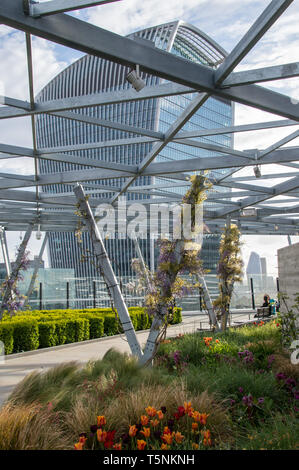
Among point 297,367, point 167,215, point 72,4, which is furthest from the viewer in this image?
point 167,215

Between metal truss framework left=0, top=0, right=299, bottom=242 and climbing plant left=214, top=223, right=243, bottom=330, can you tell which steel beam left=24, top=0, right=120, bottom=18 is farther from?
climbing plant left=214, top=223, right=243, bottom=330

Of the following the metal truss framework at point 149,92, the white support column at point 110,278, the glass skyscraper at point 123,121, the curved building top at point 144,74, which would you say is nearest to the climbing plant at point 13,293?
the metal truss framework at point 149,92

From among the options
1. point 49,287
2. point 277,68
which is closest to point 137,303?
point 49,287

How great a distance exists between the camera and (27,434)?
3.25 metres

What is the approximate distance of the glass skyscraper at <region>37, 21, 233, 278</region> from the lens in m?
29.0

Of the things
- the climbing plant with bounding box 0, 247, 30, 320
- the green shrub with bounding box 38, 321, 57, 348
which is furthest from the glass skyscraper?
the green shrub with bounding box 38, 321, 57, 348

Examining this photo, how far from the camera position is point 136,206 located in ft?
50.2

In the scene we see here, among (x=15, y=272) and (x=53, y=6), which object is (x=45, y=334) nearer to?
(x=15, y=272)

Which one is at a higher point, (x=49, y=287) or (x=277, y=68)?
(x=277, y=68)

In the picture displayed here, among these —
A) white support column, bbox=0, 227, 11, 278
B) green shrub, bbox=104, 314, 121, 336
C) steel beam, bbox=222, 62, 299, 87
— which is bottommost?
green shrub, bbox=104, 314, 121, 336

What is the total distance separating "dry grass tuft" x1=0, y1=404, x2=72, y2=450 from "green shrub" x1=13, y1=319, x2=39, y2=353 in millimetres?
7512

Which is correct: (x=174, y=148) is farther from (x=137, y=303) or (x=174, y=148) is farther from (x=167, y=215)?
(x=167, y=215)
